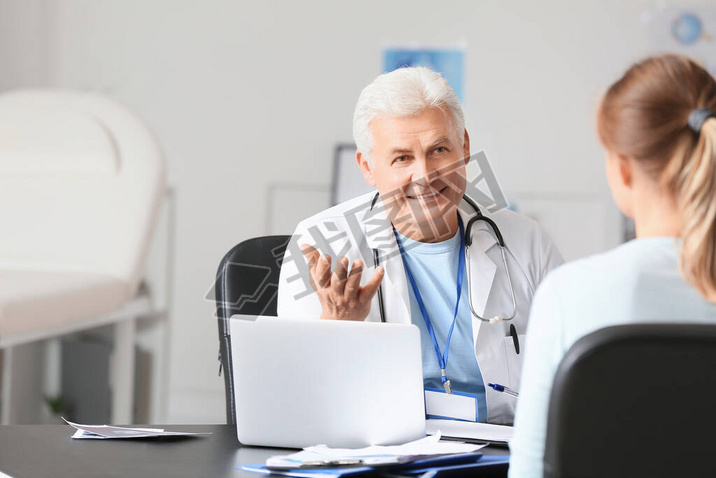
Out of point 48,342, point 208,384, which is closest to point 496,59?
point 208,384

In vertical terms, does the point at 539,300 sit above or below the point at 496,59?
below

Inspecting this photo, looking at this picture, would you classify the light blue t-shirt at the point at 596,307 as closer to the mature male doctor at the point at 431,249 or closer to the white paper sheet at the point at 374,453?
the white paper sheet at the point at 374,453

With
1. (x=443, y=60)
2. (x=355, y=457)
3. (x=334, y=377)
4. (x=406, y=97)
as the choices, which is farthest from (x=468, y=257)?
(x=443, y=60)

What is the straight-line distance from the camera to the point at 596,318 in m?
0.87

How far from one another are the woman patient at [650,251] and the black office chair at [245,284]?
102 centimetres

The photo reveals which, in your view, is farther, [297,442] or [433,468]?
[297,442]

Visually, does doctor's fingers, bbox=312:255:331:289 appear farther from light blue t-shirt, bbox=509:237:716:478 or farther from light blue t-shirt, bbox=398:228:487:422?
light blue t-shirt, bbox=509:237:716:478

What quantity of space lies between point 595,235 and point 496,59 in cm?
86

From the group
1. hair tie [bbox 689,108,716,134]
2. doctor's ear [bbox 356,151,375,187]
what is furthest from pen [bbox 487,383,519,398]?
hair tie [bbox 689,108,716,134]

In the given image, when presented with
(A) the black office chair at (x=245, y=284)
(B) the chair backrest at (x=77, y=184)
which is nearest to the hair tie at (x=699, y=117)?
(A) the black office chair at (x=245, y=284)

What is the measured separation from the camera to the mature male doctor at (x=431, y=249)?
170 centimetres

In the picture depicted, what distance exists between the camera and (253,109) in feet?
12.6

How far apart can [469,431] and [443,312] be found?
1.60 ft

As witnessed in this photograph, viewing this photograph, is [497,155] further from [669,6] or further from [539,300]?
[539,300]
